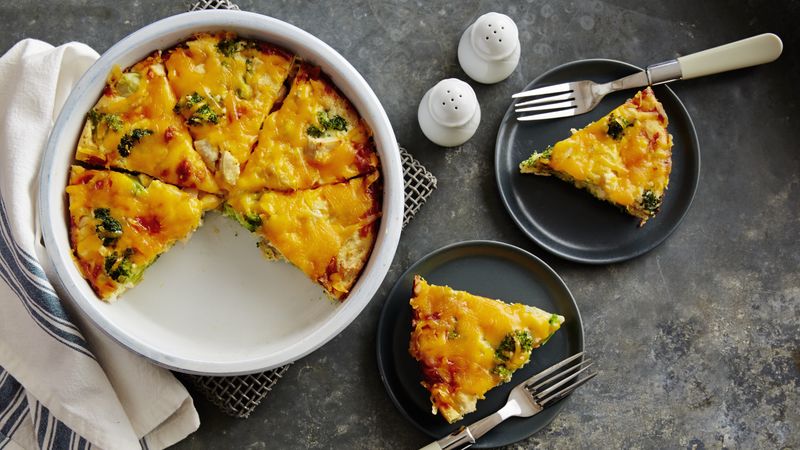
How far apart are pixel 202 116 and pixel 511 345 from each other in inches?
72.4

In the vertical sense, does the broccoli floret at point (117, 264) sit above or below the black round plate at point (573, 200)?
above

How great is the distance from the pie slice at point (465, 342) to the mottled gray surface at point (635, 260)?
43 centimetres

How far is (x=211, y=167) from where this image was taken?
11.8 ft

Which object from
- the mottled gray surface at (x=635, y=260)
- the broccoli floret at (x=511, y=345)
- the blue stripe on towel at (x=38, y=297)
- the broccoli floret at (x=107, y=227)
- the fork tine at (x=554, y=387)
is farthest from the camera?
the mottled gray surface at (x=635, y=260)

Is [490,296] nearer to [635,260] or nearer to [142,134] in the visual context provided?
[635,260]

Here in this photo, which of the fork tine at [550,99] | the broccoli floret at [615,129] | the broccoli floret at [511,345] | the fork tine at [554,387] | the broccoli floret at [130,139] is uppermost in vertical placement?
the broccoli floret at [130,139]

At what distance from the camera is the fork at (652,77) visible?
4148mm

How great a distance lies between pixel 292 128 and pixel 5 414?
204 centimetres

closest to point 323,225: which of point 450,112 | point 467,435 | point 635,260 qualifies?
point 450,112

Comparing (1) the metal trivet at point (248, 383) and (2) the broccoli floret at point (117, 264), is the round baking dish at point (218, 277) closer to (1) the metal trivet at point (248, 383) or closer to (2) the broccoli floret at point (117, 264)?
(2) the broccoli floret at point (117, 264)

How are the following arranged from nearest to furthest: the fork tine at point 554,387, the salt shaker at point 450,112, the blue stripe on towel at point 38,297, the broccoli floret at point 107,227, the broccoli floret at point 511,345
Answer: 1. the broccoli floret at point 107,227
2. the blue stripe on towel at point 38,297
3. the broccoli floret at point 511,345
4. the salt shaker at point 450,112
5. the fork tine at point 554,387

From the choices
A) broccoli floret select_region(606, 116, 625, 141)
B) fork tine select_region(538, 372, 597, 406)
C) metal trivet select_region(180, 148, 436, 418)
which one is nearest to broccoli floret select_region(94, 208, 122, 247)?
metal trivet select_region(180, 148, 436, 418)

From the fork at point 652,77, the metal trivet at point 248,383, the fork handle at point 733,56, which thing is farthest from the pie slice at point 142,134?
the fork handle at point 733,56

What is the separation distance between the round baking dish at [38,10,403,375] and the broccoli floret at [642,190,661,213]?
4.40ft
